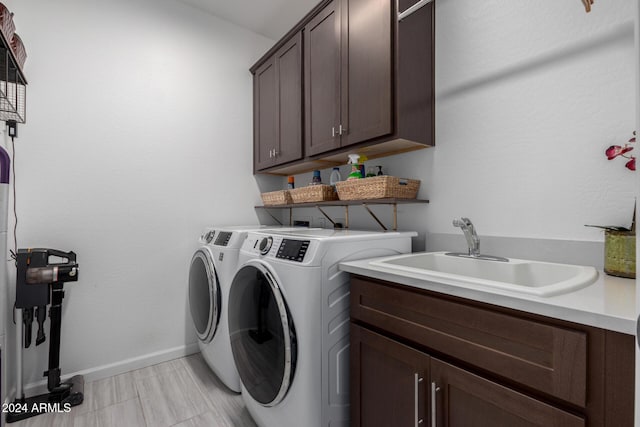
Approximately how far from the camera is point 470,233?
4.49ft

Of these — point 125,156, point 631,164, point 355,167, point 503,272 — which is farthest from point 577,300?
point 125,156

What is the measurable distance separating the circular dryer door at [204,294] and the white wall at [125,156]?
0.84 feet

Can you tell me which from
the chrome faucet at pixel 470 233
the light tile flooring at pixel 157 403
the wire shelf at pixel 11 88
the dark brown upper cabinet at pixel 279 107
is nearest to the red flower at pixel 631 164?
the chrome faucet at pixel 470 233

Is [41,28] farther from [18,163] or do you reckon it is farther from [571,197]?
[571,197]

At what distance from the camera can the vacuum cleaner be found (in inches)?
65.2

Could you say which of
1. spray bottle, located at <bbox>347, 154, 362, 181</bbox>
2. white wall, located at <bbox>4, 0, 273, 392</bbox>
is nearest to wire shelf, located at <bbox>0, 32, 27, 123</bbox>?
white wall, located at <bbox>4, 0, 273, 392</bbox>

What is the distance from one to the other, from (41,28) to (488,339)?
2.89 meters

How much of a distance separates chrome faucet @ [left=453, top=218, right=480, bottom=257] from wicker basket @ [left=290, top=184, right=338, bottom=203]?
0.91 meters

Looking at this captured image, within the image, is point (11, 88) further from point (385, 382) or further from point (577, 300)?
point (577, 300)

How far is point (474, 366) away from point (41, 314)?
221 centimetres

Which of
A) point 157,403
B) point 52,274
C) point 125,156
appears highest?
point 125,156

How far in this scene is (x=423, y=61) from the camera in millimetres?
1611

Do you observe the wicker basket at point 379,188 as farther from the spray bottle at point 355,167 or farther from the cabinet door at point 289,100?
the cabinet door at point 289,100

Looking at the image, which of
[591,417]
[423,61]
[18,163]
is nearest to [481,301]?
[591,417]
